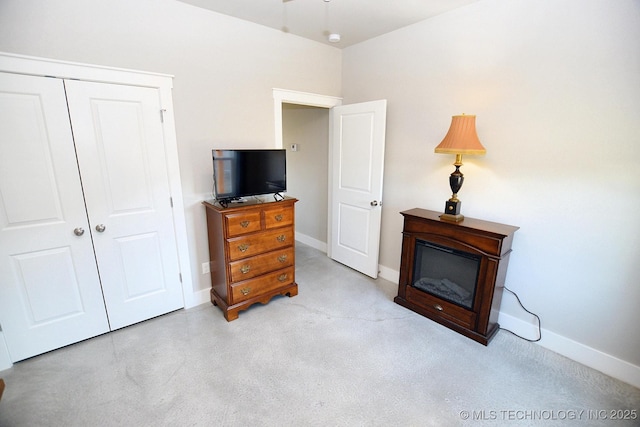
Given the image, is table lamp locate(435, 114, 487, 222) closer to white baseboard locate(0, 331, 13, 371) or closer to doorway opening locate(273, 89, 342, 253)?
doorway opening locate(273, 89, 342, 253)

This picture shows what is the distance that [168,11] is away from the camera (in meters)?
2.28

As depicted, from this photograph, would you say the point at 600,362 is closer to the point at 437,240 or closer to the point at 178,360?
the point at 437,240

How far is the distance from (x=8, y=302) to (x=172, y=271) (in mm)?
1040

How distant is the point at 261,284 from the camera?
271cm

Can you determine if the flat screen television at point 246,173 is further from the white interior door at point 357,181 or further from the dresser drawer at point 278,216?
the white interior door at point 357,181

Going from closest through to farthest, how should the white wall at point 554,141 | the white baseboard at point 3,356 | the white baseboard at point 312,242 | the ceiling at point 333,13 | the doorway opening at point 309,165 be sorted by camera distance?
1. the white wall at point 554,141
2. the white baseboard at point 3,356
3. the ceiling at point 333,13
4. the doorway opening at point 309,165
5. the white baseboard at point 312,242

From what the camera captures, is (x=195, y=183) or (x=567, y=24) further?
(x=195, y=183)

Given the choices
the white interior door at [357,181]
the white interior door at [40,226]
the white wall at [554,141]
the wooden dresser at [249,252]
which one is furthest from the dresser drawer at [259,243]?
the white wall at [554,141]

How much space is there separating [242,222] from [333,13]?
2.01 m

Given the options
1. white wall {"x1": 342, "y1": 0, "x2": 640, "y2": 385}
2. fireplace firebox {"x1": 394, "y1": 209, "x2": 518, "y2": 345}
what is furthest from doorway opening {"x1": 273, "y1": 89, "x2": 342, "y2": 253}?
fireplace firebox {"x1": 394, "y1": 209, "x2": 518, "y2": 345}

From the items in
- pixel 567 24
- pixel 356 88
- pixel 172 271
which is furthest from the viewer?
pixel 356 88

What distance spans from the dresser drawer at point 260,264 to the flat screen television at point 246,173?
568 mm

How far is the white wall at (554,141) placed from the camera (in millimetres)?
1827

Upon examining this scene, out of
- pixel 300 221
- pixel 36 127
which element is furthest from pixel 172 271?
pixel 300 221
